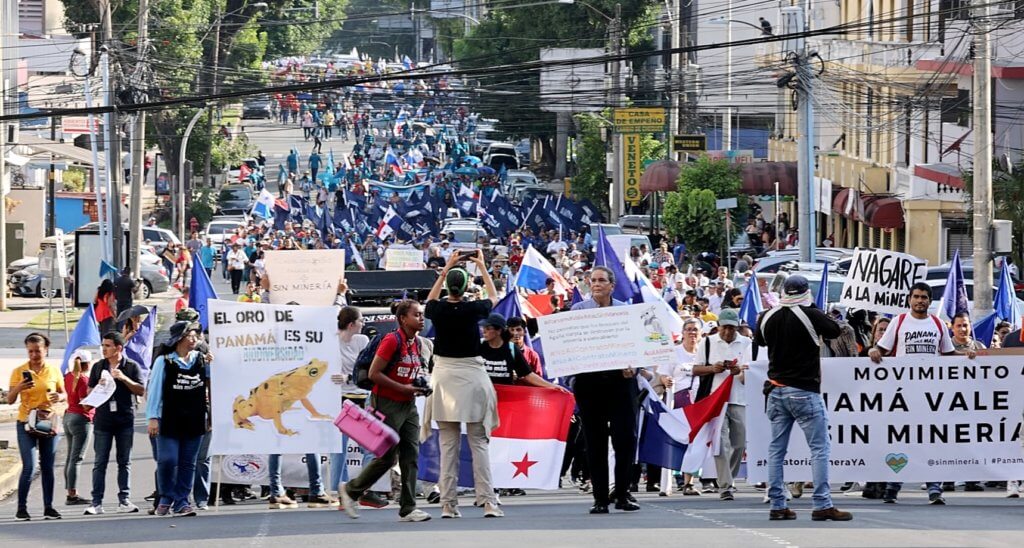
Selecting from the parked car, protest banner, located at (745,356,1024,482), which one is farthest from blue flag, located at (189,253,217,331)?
the parked car

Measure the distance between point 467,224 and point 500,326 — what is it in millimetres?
38371

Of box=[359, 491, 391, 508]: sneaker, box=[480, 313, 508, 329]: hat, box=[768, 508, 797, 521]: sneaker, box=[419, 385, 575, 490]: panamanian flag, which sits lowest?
box=[359, 491, 391, 508]: sneaker

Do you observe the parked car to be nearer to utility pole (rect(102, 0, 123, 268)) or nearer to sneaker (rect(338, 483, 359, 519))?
utility pole (rect(102, 0, 123, 268))

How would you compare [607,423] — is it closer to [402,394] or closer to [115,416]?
[402,394]

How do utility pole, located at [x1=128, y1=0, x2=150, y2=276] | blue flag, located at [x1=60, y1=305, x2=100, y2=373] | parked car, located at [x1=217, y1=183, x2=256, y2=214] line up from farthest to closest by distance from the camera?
parked car, located at [x1=217, y1=183, x2=256, y2=214]
utility pole, located at [x1=128, y1=0, x2=150, y2=276]
blue flag, located at [x1=60, y1=305, x2=100, y2=373]

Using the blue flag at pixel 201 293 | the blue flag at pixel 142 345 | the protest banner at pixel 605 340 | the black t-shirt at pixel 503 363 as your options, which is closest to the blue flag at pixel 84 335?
the blue flag at pixel 142 345

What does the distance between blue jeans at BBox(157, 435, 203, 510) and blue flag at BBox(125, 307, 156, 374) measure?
7.42 ft

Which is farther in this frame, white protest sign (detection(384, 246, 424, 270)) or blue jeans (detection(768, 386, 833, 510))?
white protest sign (detection(384, 246, 424, 270))

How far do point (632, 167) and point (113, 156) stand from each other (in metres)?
24.2

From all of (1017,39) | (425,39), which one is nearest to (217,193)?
(1017,39)

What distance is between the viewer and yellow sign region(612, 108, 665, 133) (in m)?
53.3

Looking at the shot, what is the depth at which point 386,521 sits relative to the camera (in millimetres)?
11727

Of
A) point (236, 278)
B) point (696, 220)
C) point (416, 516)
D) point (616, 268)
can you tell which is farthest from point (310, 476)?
point (696, 220)

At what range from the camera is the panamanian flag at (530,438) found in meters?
13.4
